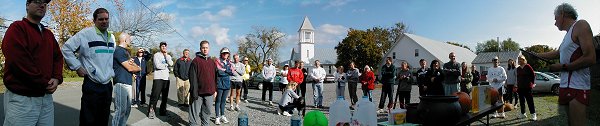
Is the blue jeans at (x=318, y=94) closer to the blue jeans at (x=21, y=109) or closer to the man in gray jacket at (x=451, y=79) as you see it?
the man in gray jacket at (x=451, y=79)

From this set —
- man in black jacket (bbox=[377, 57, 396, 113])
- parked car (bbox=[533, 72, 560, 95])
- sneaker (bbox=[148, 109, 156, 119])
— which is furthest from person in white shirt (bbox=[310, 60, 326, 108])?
parked car (bbox=[533, 72, 560, 95])

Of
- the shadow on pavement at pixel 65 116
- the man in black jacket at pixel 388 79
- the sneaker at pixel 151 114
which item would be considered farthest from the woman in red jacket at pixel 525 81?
the shadow on pavement at pixel 65 116

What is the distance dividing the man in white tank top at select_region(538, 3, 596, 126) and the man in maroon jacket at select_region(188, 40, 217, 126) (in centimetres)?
506

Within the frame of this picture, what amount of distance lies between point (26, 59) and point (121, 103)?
2054 mm

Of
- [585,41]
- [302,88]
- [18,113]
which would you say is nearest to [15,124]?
[18,113]

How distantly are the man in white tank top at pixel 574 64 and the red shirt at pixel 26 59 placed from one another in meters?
4.46

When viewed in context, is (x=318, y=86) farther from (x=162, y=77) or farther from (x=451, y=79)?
(x=162, y=77)

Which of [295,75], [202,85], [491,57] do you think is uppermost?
[491,57]

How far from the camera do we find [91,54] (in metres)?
3.93

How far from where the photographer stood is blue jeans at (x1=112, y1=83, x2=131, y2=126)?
4.98 meters

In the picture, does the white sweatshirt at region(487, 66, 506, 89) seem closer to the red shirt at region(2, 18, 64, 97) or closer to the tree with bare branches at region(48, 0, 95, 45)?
the red shirt at region(2, 18, 64, 97)

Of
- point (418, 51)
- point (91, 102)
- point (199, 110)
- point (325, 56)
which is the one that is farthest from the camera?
point (325, 56)

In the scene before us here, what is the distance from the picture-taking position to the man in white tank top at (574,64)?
3609 millimetres

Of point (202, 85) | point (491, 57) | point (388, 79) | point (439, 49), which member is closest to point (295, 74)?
point (388, 79)
